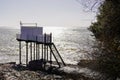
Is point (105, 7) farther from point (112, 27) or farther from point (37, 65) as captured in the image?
point (37, 65)

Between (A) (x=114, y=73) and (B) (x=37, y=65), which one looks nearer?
(A) (x=114, y=73)

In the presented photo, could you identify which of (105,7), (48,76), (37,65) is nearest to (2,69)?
(37,65)

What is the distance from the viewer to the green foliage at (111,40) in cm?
1070

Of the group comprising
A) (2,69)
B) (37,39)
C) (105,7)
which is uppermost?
(105,7)

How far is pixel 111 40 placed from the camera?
37.9ft

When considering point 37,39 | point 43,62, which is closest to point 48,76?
point 43,62

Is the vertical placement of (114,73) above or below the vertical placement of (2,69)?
above

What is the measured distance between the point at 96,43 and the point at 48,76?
23.2 m

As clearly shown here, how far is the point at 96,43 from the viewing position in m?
11.5

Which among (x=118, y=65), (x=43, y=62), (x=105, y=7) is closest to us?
(x=118, y=65)

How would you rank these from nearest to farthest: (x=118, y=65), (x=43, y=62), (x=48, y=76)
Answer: (x=118, y=65) < (x=48, y=76) < (x=43, y=62)

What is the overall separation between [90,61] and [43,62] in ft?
90.2

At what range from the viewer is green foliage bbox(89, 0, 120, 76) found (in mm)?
10703

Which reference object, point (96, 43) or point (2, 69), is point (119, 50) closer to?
point (96, 43)
